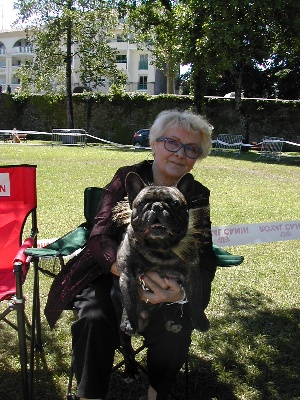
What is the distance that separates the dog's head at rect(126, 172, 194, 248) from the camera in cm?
214

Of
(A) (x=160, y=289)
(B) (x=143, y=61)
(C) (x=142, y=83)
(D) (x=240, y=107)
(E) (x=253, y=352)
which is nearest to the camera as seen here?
(A) (x=160, y=289)

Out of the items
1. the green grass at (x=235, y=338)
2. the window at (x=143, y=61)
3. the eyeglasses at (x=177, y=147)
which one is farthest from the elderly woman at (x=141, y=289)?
the window at (x=143, y=61)

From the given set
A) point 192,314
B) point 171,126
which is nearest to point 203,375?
point 192,314

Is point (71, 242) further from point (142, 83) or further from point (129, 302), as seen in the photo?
point (142, 83)

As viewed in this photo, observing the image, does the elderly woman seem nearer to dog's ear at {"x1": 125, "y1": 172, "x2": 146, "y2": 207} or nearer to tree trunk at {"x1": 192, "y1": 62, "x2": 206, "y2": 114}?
dog's ear at {"x1": 125, "y1": 172, "x2": 146, "y2": 207}

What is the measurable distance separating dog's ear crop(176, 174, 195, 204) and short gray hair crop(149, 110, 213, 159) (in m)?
0.56

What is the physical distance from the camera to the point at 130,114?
32938mm

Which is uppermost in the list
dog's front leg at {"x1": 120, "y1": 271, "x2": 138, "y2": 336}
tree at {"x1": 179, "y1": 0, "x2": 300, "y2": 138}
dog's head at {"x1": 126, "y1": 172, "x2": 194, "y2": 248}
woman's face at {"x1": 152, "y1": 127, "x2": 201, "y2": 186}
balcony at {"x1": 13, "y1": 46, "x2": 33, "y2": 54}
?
balcony at {"x1": 13, "y1": 46, "x2": 33, "y2": 54}

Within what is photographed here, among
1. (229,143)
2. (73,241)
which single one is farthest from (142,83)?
Result: (73,241)

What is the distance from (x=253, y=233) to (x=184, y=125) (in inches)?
101

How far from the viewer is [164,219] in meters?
2.14

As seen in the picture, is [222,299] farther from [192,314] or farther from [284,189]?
[284,189]

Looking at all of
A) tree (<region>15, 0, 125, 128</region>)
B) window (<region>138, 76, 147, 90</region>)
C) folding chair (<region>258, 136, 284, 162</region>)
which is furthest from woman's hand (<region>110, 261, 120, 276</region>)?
window (<region>138, 76, 147, 90</region>)

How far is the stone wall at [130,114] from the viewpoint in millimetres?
29141
